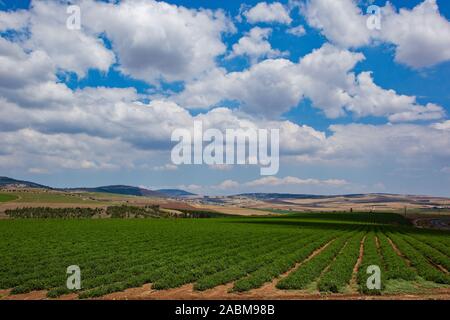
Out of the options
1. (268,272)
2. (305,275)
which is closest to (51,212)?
(268,272)

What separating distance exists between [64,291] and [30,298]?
166cm

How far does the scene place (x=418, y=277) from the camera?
87.2ft

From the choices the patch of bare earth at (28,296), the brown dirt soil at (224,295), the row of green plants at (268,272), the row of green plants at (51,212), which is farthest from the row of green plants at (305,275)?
the row of green plants at (51,212)

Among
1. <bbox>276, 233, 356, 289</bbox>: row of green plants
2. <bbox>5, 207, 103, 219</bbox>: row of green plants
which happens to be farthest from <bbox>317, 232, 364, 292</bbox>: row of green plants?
<bbox>5, 207, 103, 219</bbox>: row of green plants

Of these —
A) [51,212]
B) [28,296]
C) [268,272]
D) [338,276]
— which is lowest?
[51,212]

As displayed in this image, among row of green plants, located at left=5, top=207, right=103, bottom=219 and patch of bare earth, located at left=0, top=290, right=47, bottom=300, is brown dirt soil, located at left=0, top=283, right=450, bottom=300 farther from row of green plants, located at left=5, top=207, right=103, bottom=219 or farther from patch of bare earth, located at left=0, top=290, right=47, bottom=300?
row of green plants, located at left=5, top=207, right=103, bottom=219

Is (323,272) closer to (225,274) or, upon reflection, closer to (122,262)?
(225,274)

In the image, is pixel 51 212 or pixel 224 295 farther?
pixel 51 212

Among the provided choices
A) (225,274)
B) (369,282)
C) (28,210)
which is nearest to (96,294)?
(225,274)

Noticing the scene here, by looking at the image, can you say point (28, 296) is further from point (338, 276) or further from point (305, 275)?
point (338, 276)

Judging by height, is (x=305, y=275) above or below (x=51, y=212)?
above

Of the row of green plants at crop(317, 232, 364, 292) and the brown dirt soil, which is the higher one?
the row of green plants at crop(317, 232, 364, 292)
